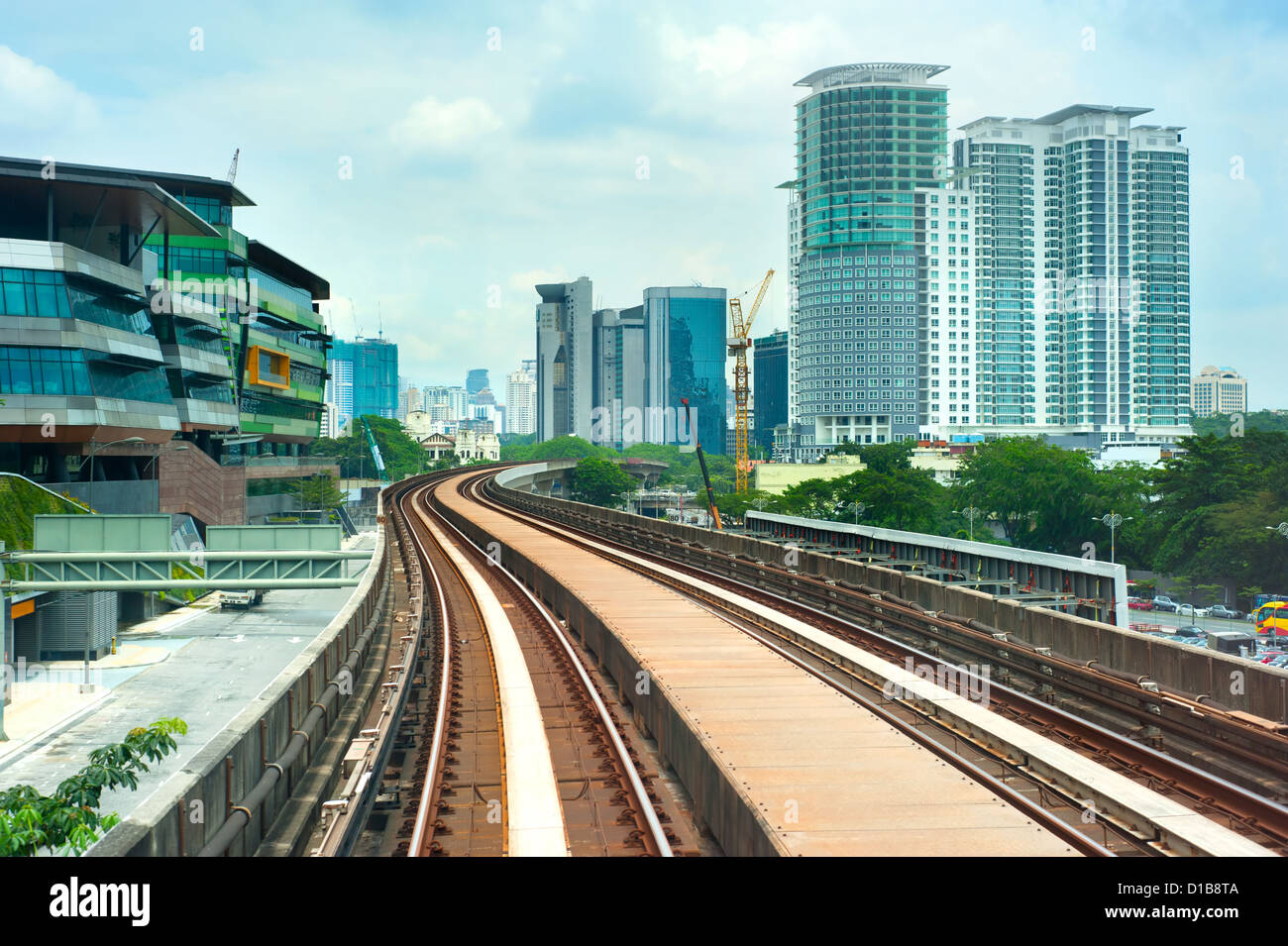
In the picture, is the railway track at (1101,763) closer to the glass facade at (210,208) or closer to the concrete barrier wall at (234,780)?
the concrete barrier wall at (234,780)

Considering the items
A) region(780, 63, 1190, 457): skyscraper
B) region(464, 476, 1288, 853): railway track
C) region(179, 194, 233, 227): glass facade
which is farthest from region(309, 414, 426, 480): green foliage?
region(464, 476, 1288, 853): railway track

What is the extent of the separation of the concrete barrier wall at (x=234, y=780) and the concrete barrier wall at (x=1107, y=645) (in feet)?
38.5

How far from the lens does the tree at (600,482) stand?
150000mm

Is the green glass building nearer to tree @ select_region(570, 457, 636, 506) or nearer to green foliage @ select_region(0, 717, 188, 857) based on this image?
green foliage @ select_region(0, 717, 188, 857)

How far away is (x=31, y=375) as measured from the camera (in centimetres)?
4750

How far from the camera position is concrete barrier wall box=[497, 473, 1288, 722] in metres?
13.4

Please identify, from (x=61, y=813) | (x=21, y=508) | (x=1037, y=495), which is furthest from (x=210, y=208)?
(x=61, y=813)

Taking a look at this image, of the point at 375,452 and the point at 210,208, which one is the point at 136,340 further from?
the point at 375,452

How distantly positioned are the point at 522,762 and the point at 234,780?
588 cm

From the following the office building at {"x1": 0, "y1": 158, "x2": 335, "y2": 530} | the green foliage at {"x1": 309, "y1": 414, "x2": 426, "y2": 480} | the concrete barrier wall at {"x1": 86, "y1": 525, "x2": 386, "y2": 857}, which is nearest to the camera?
the concrete barrier wall at {"x1": 86, "y1": 525, "x2": 386, "y2": 857}

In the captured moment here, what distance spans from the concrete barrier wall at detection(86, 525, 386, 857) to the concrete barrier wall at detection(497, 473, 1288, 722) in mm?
11735

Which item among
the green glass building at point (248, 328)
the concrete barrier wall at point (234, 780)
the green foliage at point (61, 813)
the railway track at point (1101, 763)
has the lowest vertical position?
the railway track at point (1101, 763)

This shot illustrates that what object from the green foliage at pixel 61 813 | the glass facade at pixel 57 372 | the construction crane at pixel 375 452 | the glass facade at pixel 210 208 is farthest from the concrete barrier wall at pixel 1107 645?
the construction crane at pixel 375 452
